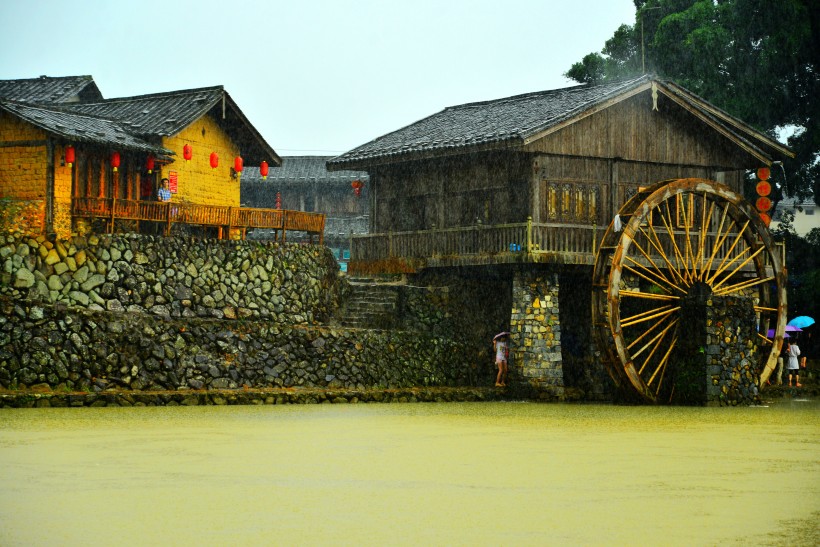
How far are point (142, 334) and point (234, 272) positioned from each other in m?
4.72

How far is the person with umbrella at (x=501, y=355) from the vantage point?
1222 inches

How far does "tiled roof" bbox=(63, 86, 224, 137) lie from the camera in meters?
34.2

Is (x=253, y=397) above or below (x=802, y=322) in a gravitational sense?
below

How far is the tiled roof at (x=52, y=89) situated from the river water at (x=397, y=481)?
22.8 meters

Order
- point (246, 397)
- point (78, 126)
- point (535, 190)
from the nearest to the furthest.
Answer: point (246, 397), point (78, 126), point (535, 190)

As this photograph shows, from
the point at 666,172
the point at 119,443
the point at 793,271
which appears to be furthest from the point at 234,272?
the point at 793,271

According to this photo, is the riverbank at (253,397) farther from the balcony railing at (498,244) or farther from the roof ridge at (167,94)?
the roof ridge at (167,94)

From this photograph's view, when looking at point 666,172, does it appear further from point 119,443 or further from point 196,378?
point 119,443

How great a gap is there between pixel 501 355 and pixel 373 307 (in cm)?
350

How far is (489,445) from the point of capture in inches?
688

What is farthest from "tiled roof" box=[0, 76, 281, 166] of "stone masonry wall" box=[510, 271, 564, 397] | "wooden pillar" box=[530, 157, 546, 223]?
"stone masonry wall" box=[510, 271, 564, 397]

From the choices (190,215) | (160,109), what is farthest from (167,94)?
(190,215)

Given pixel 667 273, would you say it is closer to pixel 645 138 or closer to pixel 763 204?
pixel 645 138

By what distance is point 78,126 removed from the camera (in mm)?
30797
